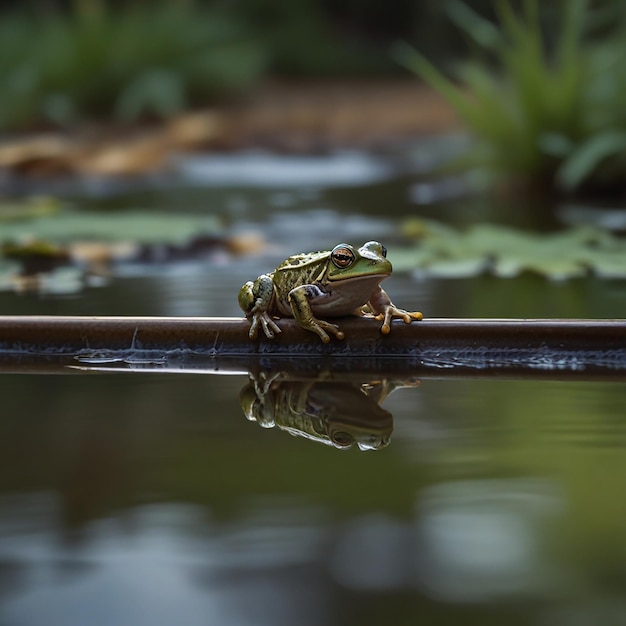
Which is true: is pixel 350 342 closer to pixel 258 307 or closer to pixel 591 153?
pixel 258 307

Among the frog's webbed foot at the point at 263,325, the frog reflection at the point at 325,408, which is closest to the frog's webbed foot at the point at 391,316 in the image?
the frog reflection at the point at 325,408

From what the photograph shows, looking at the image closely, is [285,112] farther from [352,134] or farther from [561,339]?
[561,339]

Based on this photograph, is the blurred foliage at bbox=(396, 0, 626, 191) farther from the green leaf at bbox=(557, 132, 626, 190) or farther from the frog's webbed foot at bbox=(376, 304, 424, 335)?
the frog's webbed foot at bbox=(376, 304, 424, 335)

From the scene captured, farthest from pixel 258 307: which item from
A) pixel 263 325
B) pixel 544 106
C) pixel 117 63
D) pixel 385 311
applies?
pixel 117 63

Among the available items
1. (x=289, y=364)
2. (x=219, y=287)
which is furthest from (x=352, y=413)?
(x=219, y=287)

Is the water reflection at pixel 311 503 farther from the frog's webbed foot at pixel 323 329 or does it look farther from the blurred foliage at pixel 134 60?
the blurred foliage at pixel 134 60

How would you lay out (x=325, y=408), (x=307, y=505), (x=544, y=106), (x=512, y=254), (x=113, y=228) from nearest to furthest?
1. (x=307, y=505)
2. (x=325, y=408)
3. (x=512, y=254)
4. (x=113, y=228)
5. (x=544, y=106)
